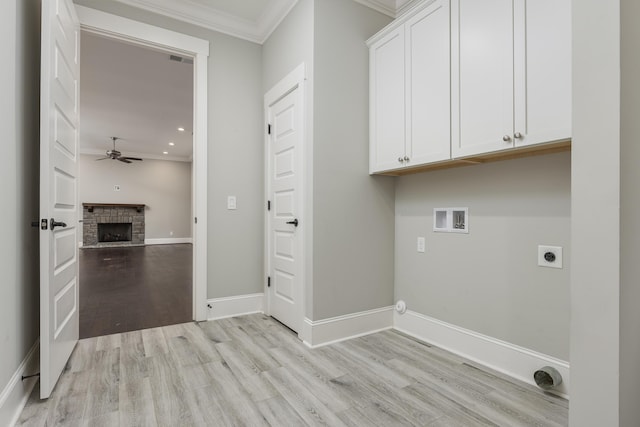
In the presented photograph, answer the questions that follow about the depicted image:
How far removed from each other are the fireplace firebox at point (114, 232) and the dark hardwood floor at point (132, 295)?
390cm

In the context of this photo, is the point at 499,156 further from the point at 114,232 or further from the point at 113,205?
the point at 114,232

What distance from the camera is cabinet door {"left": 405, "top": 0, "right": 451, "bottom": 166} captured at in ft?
6.81

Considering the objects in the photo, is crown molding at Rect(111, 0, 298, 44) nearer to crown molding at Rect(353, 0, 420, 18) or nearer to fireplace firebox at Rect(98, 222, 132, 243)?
crown molding at Rect(353, 0, 420, 18)

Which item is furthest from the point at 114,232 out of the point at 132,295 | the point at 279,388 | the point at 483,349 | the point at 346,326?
the point at 483,349

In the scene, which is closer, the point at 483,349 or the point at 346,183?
the point at 483,349

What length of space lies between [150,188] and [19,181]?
31.3 feet

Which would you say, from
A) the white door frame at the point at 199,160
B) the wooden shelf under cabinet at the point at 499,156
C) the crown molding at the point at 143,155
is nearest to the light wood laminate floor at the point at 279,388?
the white door frame at the point at 199,160

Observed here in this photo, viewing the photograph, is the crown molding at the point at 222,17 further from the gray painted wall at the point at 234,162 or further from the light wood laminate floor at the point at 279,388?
the light wood laminate floor at the point at 279,388

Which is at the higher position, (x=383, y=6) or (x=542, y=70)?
(x=383, y=6)

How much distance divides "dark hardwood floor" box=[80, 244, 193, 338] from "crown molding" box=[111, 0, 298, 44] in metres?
2.69

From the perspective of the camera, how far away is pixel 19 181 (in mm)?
1694

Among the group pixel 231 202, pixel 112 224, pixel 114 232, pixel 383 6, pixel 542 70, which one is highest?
pixel 383 6

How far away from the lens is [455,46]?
202 cm

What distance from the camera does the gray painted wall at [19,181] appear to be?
1.49m
